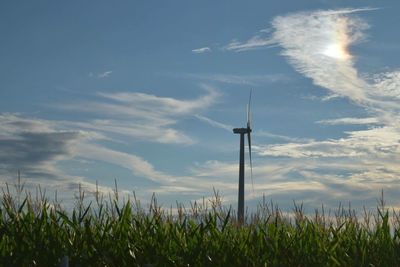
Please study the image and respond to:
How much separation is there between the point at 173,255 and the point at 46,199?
4425 mm

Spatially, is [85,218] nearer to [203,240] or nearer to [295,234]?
[203,240]

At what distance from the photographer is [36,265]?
11984 millimetres

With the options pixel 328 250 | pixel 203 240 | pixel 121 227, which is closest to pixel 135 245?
pixel 121 227

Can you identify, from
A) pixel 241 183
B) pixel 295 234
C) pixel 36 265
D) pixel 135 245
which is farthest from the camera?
pixel 241 183

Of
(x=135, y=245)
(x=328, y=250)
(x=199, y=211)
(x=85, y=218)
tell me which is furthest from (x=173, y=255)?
(x=199, y=211)

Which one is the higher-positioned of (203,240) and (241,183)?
(241,183)

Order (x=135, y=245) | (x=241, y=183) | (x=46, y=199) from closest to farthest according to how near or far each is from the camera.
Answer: (x=135, y=245)
(x=46, y=199)
(x=241, y=183)

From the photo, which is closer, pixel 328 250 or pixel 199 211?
pixel 328 250

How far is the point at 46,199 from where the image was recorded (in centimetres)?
1545

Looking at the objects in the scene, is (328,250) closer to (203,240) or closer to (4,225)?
(203,240)

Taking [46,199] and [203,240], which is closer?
[203,240]

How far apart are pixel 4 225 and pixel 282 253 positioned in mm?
5374

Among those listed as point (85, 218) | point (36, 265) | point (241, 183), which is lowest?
point (36, 265)

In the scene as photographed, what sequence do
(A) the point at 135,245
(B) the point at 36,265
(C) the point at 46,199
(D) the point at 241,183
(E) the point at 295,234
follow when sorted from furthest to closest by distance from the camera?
1. (D) the point at 241,183
2. (C) the point at 46,199
3. (E) the point at 295,234
4. (A) the point at 135,245
5. (B) the point at 36,265
